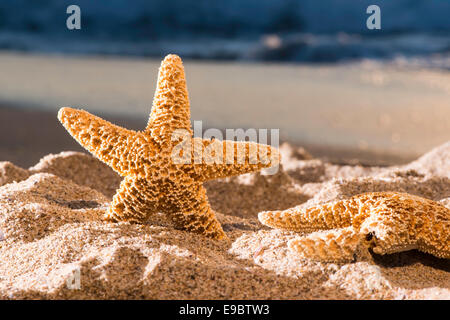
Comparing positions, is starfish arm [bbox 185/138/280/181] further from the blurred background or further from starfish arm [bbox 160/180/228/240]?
the blurred background

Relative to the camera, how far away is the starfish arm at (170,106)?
8.77ft

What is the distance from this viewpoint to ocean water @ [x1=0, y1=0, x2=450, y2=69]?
13508mm

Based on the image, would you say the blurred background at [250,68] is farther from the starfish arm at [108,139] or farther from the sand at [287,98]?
the starfish arm at [108,139]

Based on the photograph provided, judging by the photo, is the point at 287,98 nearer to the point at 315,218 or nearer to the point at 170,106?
the point at 170,106

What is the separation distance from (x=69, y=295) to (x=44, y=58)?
11.7m

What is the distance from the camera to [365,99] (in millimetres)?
7836

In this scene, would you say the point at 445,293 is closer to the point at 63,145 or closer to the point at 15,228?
the point at 15,228

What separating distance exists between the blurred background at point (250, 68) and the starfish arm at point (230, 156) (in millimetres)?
2969

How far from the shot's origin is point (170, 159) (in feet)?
8.59

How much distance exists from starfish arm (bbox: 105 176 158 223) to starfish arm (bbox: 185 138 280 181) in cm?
27

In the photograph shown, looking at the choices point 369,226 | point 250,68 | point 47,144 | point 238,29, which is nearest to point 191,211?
point 369,226

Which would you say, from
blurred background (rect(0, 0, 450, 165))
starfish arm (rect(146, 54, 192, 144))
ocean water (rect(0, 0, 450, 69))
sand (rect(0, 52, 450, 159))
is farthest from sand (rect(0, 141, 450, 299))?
ocean water (rect(0, 0, 450, 69))

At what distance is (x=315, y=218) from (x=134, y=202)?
949 millimetres

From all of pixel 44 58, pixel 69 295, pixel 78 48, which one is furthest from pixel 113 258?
pixel 78 48
